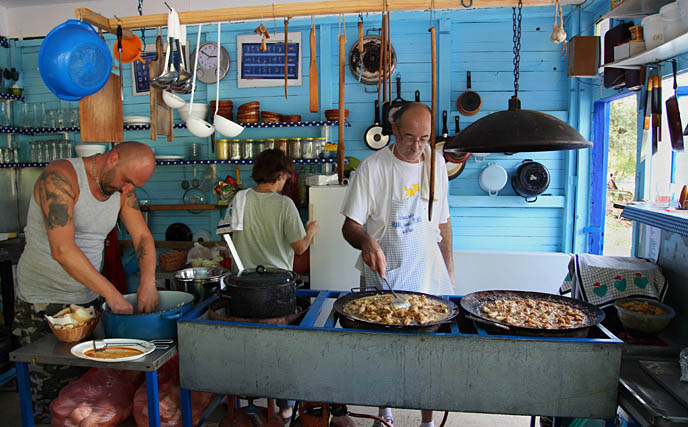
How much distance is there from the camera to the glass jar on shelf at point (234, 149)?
5.31m

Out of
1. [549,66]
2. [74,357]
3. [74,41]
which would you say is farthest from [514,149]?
[549,66]

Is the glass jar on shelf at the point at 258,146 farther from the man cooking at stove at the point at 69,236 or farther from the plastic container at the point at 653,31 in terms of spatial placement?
the plastic container at the point at 653,31

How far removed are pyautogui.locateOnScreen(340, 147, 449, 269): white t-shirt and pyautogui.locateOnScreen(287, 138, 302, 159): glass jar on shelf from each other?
2.36 m

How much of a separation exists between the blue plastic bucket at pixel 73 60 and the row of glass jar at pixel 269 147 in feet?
7.31

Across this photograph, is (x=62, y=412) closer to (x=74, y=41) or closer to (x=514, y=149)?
(x=74, y=41)

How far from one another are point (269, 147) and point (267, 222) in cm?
211

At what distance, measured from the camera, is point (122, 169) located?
2453 millimetres

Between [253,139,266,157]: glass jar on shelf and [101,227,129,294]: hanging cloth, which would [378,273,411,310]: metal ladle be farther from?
[101,227,129,294]: hanging cloth

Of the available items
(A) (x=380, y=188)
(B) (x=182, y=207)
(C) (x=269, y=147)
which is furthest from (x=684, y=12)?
(B) (x=182, y=207)

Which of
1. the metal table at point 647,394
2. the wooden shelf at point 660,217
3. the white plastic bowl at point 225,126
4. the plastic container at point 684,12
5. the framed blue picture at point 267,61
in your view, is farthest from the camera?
the framed blue picture at point 267,61

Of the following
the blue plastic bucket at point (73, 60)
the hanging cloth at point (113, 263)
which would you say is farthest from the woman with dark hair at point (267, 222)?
the hanging cloth at point (113, 263)

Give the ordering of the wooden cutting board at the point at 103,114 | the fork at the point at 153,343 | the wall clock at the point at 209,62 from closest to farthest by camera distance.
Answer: the fork at the point at 153,343
the wooden cutting board at the point at 103,114
the wall clock at the point at 209,62

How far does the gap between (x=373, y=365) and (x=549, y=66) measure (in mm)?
4325

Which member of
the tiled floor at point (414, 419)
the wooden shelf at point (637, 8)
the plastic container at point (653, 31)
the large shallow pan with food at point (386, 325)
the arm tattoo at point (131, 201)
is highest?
the wooden shelf at point (637, 8)
